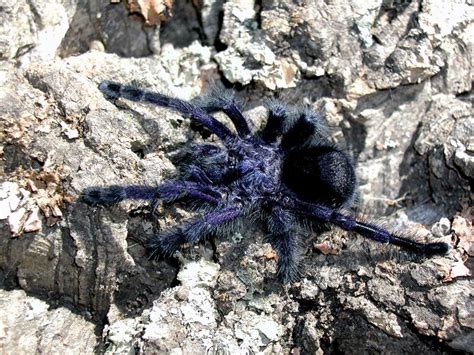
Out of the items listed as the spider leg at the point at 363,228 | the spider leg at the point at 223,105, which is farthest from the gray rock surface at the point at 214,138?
the spider leg at the point at 223,105

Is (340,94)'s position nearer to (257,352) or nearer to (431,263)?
(431,263)

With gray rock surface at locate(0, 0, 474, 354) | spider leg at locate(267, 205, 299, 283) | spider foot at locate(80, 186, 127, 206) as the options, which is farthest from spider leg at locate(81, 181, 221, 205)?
spider leg at locate(267, 205, 299, 283)

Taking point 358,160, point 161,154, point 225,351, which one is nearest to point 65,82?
point 161,154

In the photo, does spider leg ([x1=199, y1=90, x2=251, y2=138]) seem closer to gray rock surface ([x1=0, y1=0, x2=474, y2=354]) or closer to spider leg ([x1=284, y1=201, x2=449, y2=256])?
gray rock surface ([x1=0, y1=0, x2=474, y2=354])

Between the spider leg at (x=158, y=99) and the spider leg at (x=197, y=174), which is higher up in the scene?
the spider leg at (x=158, y=99)

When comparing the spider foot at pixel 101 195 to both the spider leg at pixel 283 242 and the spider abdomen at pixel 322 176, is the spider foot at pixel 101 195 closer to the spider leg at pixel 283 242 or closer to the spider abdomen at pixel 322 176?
the spider leg at pixel 283 242

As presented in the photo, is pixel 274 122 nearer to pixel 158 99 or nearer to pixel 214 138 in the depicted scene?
pixel 214 138
